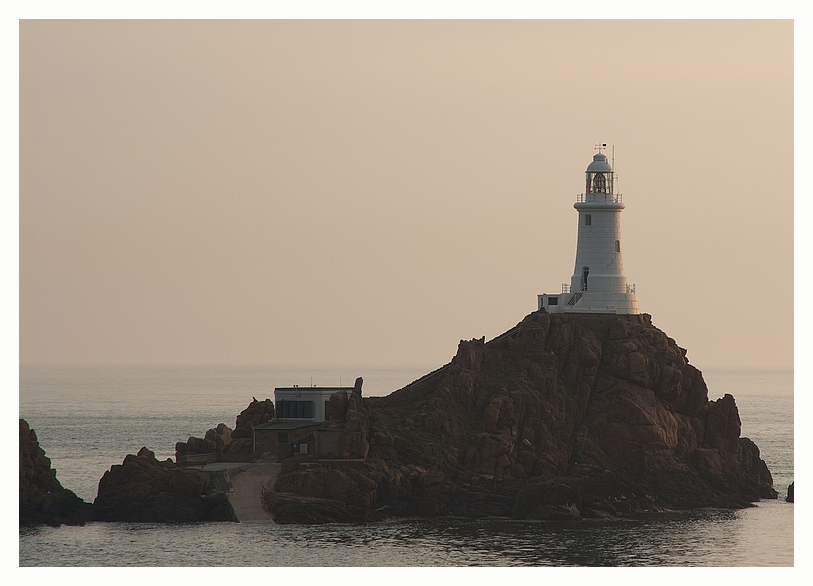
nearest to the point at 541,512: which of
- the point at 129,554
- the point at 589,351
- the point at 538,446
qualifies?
the point at 538,446

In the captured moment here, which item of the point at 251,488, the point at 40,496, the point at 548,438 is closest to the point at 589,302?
the point at 548,438

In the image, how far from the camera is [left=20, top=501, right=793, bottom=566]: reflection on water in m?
104

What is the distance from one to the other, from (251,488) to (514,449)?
16281 millimetres

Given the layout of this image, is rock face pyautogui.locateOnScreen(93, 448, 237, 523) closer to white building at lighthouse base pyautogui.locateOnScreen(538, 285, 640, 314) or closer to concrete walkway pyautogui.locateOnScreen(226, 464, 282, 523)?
concrete walkway pyautogui.locateOnScreen(226, 464, 282, 523)

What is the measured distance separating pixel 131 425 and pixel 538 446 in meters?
78.1

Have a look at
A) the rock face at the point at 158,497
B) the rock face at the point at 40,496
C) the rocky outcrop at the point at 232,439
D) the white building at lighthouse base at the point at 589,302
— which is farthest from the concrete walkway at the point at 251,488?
the white building at lighthouse base at the point at 589,302

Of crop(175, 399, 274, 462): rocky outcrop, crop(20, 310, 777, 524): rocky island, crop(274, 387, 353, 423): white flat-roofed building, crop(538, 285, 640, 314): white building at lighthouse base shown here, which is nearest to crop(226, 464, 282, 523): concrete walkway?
crop(20, 310, 777, 524): rocky island

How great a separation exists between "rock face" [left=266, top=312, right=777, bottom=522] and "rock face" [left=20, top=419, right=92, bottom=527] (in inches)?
446

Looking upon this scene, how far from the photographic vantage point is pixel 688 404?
128625mm

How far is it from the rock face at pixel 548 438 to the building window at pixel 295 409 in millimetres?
3739

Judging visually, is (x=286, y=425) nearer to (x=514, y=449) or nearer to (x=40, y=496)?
(x=514, y=449)

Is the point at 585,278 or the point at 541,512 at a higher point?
the point at 585,278

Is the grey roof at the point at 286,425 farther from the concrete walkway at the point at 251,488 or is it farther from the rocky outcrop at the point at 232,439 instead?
the concrete walkway at the point at 251,488

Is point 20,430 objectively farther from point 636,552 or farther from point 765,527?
point 765,527
